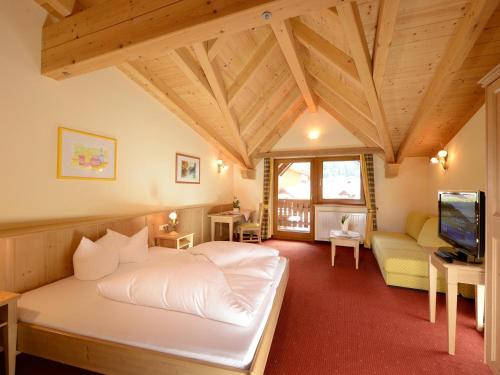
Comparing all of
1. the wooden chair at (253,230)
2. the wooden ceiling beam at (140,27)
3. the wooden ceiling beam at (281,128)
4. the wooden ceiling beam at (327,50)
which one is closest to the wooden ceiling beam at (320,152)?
the wooden ceiling beam at (281,128)

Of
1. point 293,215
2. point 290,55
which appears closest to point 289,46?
point 290,55

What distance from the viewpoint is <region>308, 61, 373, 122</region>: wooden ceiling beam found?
347 cm

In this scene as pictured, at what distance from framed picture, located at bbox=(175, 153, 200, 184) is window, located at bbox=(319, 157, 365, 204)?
113 inches

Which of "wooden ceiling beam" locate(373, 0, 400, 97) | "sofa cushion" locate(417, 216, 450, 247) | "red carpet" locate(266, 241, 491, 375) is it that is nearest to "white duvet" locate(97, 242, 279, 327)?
"red carpet" locate(266, 241, 491, 375)

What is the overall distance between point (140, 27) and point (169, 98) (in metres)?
1.72

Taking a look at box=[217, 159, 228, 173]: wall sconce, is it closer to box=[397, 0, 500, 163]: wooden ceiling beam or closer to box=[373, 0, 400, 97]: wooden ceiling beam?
box=[373, 0, 400, 97]: wooden ceiling beam

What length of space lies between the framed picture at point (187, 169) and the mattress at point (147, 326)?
2.50 meters

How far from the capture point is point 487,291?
1.63m

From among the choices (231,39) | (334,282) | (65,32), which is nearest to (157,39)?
(65,32)

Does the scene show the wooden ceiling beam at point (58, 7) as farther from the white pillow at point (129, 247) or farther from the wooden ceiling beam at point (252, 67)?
the white pillow at point (129, 247)

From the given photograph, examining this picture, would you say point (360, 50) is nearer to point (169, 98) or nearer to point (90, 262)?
point (169, 98)

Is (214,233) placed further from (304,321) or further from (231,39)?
(231,39)

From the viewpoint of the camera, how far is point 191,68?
2.86 meters

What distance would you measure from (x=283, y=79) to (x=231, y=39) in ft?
4.23
